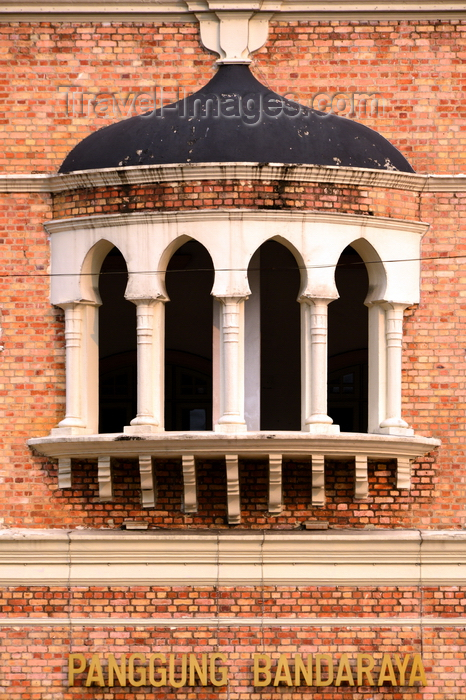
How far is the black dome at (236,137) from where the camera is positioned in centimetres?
1611

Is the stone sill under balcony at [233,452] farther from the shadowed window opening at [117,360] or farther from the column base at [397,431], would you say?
the shadowed window opening at [117,360]

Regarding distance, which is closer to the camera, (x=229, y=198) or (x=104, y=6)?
(x=229, y=198)

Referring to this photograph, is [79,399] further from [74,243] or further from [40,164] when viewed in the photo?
[40,164]

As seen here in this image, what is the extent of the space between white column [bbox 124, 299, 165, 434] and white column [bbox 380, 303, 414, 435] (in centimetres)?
265

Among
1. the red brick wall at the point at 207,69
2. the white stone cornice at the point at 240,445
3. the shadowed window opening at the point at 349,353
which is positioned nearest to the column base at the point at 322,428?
the white stone cornice at the point at 240,445

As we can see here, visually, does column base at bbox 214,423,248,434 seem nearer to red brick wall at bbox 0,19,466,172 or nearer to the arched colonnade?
the arched colonnade

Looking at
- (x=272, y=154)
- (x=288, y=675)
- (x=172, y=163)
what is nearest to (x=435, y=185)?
(x=272, y=154)

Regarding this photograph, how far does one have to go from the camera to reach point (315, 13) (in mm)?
17203

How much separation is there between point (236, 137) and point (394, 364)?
322 centimetres

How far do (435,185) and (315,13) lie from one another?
8.55 ft

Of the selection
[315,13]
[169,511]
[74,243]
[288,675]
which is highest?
[315,13]

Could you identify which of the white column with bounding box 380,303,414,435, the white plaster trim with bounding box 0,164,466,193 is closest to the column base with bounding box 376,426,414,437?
the white column with bounding box 380,303,414,435

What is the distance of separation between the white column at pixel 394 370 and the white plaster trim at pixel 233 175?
1.49 metres

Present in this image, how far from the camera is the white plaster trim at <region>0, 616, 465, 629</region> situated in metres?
16.0
